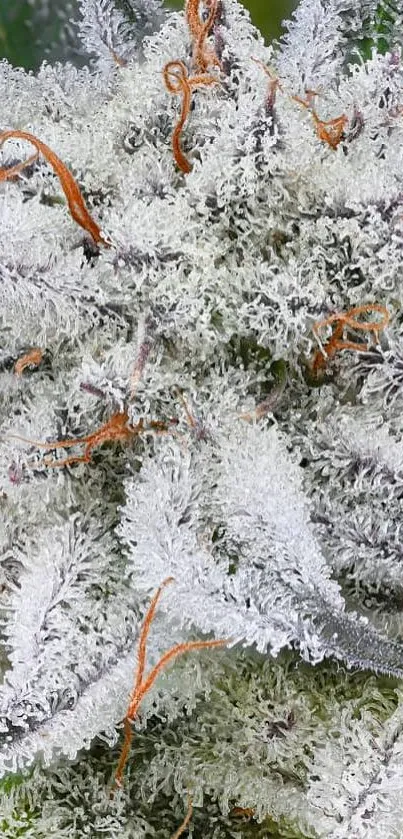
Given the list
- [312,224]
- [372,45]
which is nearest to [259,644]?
[312,224]

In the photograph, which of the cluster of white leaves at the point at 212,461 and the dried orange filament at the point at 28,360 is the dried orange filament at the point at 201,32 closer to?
the cluster of white leaves at the point at 212,461

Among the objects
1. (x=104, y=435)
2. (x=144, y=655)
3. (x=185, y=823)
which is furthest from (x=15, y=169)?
(x=185, y=823)

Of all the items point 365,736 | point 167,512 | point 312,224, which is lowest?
point 365,736

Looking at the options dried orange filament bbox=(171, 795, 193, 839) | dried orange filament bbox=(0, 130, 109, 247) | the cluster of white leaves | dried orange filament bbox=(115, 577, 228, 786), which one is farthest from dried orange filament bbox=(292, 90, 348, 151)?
dried orange filament bbox=(171, 795, 193, 839)

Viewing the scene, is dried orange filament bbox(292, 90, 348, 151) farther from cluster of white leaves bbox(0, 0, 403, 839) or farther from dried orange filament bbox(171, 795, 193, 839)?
dried orange filament bbox(171, 795, 193, 839)

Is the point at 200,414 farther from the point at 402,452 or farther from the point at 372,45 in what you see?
the point at 372,45
